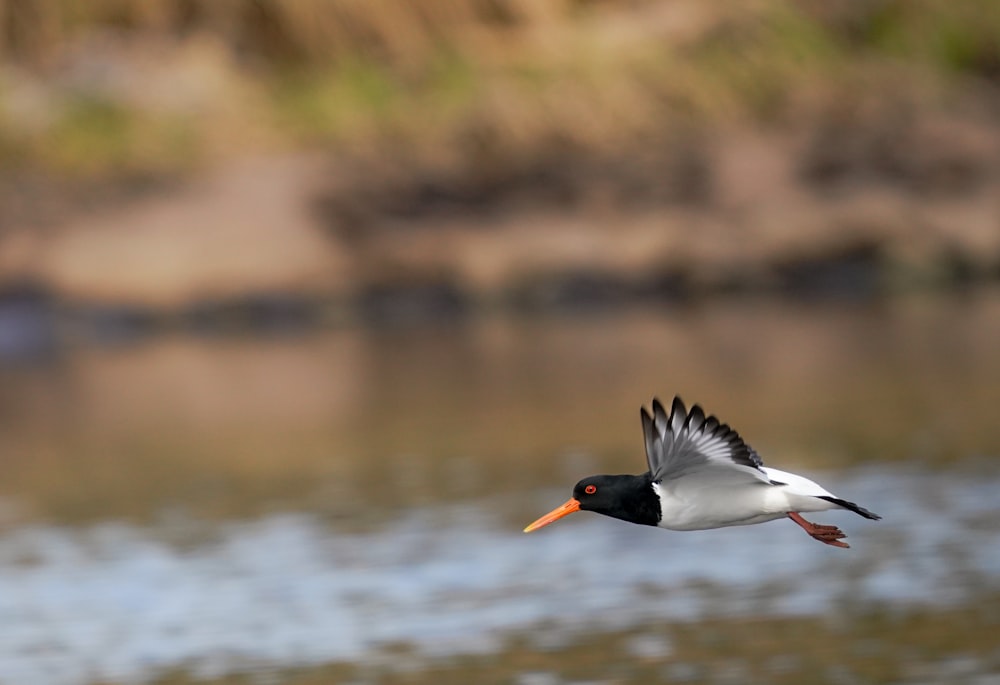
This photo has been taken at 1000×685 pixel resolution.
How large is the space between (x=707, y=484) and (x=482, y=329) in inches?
623

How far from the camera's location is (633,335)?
66.5ft

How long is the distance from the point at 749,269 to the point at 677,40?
4535mm

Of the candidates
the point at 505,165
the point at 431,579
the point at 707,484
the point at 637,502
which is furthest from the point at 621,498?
the point at 505,165

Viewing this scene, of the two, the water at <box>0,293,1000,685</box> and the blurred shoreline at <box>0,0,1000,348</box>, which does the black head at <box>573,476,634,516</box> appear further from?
the blurred shoreline at <box>0,0,1000,348</box>

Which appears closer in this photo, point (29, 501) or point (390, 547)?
point (390, 547)

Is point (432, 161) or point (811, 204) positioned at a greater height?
point (432, 161)

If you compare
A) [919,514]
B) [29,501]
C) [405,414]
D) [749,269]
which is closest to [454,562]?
[919,514]

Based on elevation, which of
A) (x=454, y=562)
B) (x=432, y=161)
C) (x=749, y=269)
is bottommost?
(x=454, y=562)

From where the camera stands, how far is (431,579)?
407 inches

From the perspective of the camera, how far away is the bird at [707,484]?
6.04 m

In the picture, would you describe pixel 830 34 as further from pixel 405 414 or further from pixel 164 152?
pixel 405 414

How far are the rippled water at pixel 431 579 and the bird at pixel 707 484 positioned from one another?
Answer: 255 cm

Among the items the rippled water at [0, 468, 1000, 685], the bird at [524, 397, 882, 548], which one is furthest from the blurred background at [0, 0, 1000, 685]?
the bird at [524, 397, 882, 548]

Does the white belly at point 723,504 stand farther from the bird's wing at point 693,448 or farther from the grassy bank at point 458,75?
the grassy bank at point 458,75
